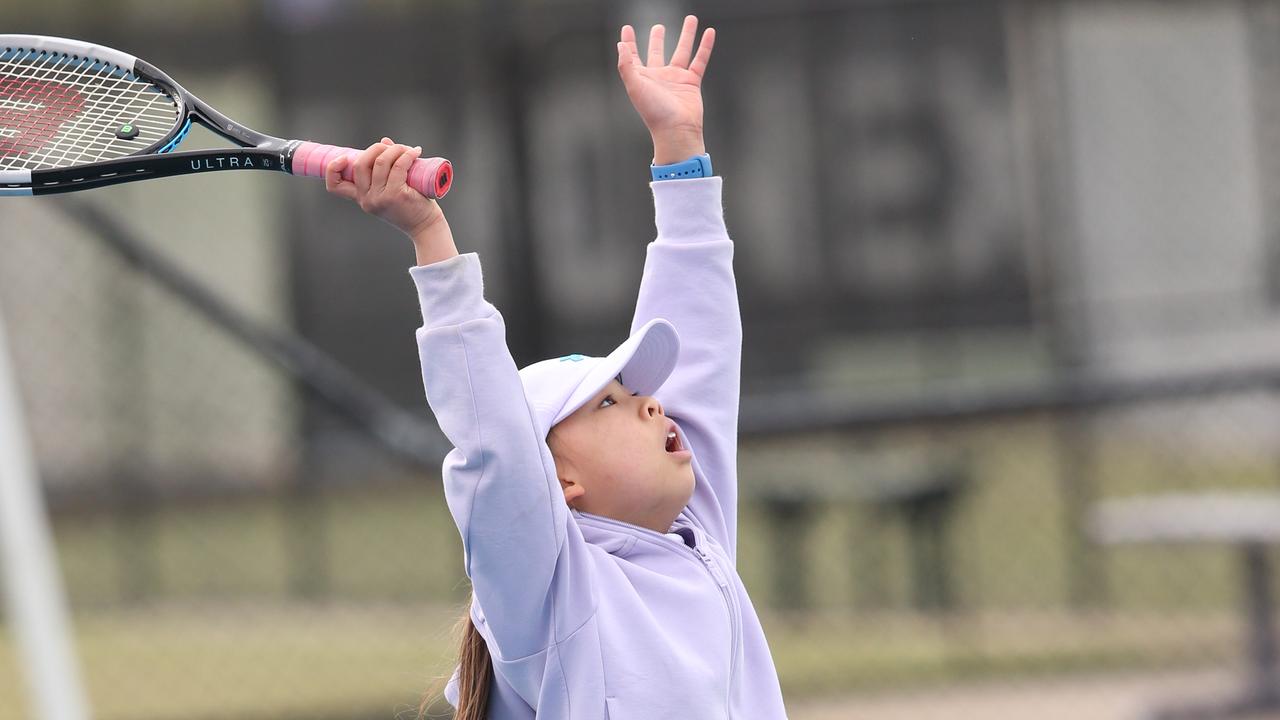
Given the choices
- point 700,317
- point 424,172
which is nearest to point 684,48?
point 700,317

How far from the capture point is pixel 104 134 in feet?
7.76

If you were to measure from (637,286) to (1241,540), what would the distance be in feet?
6.77

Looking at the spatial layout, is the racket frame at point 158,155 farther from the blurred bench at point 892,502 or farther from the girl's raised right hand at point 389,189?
the blurred bench at point 892,502

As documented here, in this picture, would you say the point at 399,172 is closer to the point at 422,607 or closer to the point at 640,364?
the point at 640,364

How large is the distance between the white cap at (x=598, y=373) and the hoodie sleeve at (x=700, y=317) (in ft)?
0.47

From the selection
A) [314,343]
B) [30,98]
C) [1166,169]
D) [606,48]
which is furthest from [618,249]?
[30,98]

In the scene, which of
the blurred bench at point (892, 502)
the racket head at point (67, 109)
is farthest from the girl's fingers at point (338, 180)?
the blurred bench at point (892, 502)

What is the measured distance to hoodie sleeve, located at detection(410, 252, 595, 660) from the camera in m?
1.79

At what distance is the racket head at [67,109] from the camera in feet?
7.42

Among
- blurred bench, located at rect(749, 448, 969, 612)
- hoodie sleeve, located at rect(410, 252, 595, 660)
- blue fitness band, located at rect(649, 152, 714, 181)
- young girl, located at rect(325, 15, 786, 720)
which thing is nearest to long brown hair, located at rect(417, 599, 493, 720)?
young girl, located at rect(325, 15, 786, 720)

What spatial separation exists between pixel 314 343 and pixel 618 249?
109 centimetres

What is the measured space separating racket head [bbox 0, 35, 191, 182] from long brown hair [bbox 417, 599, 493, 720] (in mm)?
724

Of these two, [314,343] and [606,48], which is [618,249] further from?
[314,343]

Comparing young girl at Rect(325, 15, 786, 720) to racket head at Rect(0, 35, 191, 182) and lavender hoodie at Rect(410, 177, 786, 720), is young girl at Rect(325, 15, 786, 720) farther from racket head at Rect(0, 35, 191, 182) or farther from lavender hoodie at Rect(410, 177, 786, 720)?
racket head at Rect(0, 35, 191, 182)
